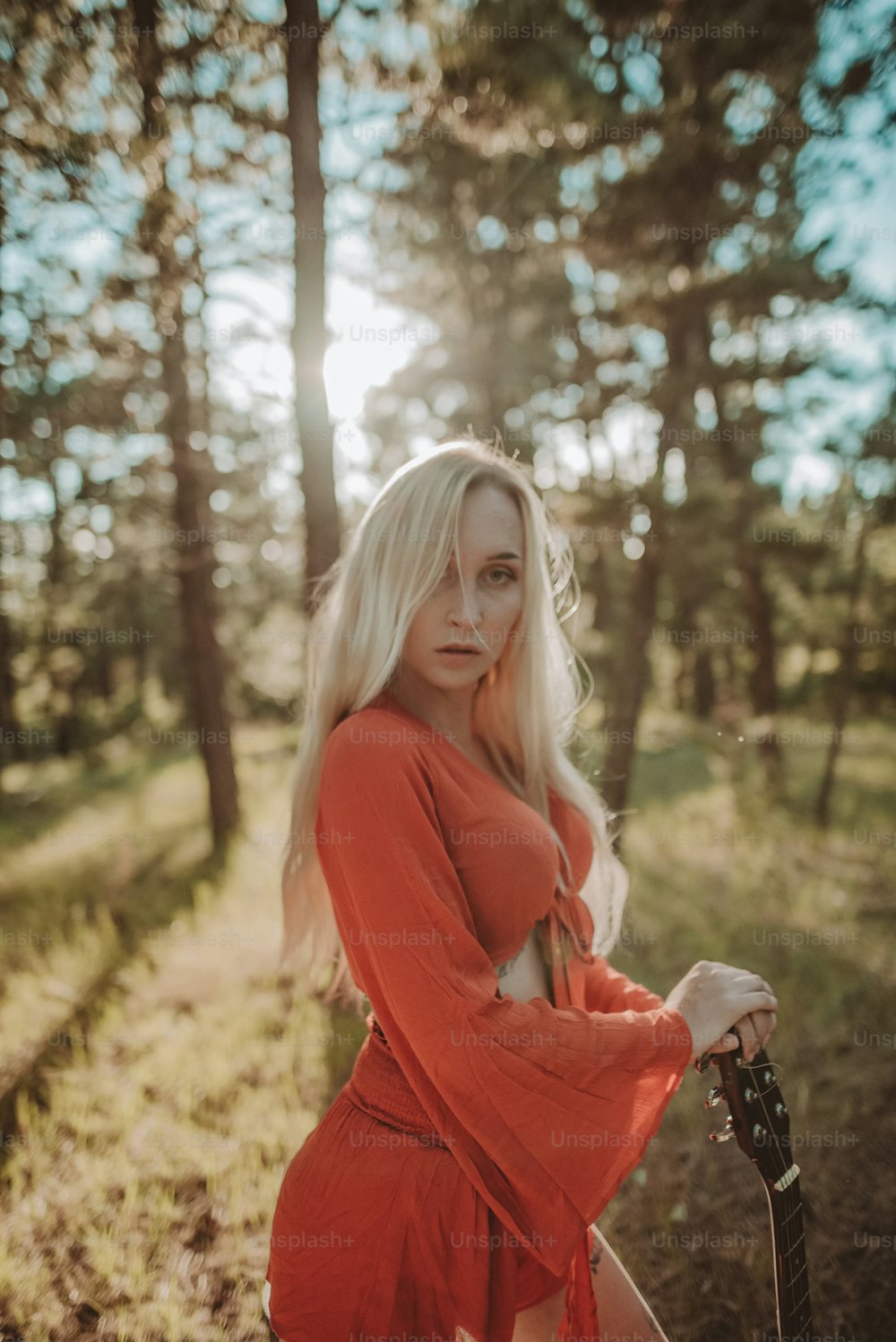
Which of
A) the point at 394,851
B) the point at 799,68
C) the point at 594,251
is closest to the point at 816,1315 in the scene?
the point at 394,851

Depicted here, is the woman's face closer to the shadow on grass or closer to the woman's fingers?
the woman's fingers

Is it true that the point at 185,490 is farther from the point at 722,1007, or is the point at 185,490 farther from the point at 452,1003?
the point at 722,1007

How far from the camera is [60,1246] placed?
2729 mm

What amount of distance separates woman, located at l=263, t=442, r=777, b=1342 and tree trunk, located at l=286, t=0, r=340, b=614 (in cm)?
246

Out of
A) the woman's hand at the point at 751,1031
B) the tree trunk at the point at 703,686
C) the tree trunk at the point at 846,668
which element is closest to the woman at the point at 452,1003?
the woman's hand at the point at 751,1031

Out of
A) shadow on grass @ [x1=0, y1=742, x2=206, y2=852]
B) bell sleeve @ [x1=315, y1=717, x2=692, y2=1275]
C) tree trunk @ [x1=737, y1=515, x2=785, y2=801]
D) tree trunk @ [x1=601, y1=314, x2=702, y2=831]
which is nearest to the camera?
bell sleeve @ [x1=315, y1=717, x2=692, y2=1275]

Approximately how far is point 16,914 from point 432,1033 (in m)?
7.88

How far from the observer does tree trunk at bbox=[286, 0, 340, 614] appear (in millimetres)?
4121

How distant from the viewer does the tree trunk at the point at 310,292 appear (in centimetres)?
412

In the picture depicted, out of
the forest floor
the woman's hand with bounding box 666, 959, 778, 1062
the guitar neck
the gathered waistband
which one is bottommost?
the forest floor

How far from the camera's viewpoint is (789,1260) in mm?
1658

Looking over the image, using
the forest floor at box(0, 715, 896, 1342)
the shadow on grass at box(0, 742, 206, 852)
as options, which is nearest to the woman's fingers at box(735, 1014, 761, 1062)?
the forest floor at box(0, 715, 896, 1342)

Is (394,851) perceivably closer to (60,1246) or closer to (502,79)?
(60,1246)

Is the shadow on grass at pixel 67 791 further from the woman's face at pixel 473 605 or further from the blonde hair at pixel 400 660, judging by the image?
the woman's face at pixel 473 605
